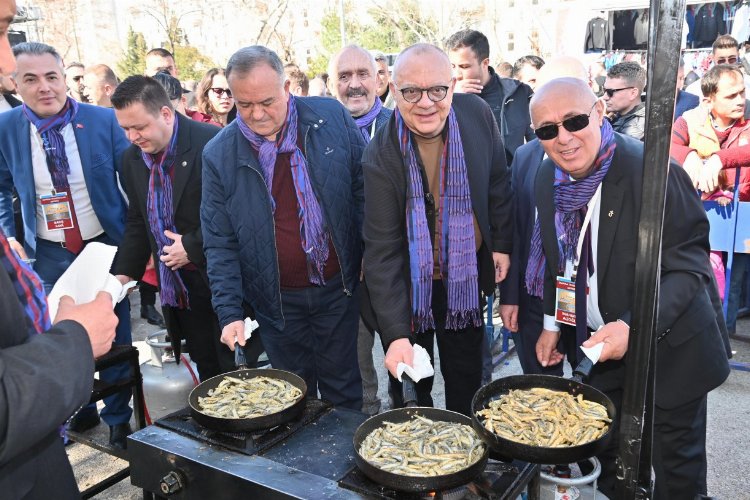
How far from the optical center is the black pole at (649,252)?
1066 millimetres

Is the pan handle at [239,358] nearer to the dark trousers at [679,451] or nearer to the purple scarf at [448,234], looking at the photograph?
the purple scarf at [448,234]

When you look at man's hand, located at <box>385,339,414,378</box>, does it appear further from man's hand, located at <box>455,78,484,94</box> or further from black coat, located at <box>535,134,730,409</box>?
man's hand, located at <box>455,78,484,94</box>

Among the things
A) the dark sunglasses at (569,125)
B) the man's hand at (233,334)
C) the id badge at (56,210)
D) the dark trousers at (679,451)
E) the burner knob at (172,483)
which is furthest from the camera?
the id badge at (56,210)

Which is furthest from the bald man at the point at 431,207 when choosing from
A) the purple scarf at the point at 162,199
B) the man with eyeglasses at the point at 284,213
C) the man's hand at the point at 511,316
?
the purple scarf at the point at 162,199

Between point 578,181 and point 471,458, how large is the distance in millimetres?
1168

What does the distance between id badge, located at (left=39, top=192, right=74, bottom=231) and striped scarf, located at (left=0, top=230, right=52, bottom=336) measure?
2.15m

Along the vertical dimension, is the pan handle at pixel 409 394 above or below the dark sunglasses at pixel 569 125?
below

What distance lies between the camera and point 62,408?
1.18 meters

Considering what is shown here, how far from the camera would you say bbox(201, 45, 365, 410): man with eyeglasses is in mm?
2680

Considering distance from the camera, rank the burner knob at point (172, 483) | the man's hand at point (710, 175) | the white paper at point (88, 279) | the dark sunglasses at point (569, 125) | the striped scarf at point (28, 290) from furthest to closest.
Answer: the man's hand at point (710, 175) < the dark sunglasses at point (569, 125) < the burner knob at point (172, 483) < the white paper at point (88, 279) < the striped scarf at point (28, 290)

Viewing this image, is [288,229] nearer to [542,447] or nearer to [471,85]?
[542,447]

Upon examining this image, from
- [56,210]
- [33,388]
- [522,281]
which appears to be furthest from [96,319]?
[56,210]

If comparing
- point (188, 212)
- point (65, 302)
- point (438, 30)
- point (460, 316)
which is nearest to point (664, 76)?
point (65, 302)

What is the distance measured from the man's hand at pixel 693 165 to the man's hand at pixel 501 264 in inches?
94.6
